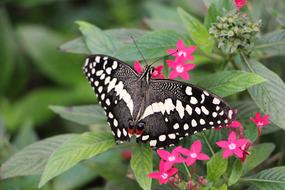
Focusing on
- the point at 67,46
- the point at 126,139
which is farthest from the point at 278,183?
the point at 67,46

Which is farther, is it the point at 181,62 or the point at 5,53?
the point at 5,53

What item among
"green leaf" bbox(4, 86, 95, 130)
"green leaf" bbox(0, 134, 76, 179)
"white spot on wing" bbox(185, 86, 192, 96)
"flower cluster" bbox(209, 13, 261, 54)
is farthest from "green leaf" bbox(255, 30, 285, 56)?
"green leaf" bbox(4, 86, 95, 130)

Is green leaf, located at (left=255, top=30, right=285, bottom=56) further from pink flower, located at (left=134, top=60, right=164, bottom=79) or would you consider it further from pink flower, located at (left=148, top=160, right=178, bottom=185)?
pink flower, located at (left=148, top=160, right=178, bottom=185)

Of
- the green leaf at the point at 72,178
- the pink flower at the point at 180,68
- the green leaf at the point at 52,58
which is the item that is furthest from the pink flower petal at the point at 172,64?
the green leaf at the point at 52,58

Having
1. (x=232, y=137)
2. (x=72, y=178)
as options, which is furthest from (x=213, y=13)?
(x=72, y=178)

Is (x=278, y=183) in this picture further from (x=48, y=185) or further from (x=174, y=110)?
(x=48, y=185)

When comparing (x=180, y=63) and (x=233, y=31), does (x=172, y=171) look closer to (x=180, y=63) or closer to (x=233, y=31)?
(x=180, y=63)
